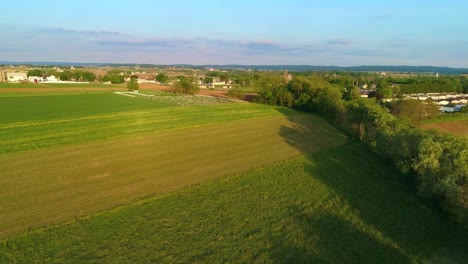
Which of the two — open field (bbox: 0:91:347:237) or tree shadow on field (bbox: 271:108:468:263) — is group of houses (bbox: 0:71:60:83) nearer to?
open field (bbox: 0:91:347:237)

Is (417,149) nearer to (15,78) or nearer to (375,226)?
(375,226)

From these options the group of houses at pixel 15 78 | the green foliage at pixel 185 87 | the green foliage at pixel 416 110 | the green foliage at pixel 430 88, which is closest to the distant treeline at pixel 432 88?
the green foliage at pixel 430 88

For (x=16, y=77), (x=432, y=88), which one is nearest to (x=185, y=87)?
(x=432, y=88)

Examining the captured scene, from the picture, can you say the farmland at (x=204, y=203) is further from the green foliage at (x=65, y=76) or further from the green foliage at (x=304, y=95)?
the green foliage at (x=65, y=76)

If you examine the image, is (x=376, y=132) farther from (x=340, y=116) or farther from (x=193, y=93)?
(x=193, y=93)

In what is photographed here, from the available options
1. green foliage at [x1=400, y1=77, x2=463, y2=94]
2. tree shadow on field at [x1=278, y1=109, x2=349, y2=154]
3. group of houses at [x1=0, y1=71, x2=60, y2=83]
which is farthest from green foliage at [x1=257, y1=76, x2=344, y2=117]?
group of houses at [x1=0, y1=71, x2=60, y2=83]

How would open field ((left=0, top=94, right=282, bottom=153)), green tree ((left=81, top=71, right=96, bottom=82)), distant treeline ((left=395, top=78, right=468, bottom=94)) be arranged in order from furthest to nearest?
green tree ((left=81, top=71, right=96, bottom=82)) < distant treeline ((left=395, top=78, right=468, bottom=94)) < open field ((left=0, top=94, right=282, bottom=153))
